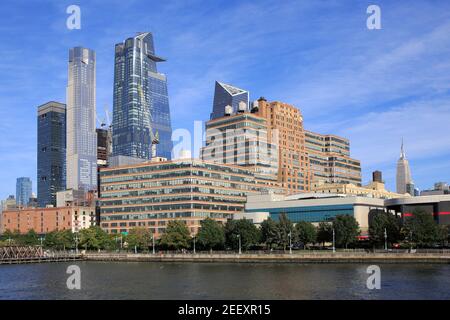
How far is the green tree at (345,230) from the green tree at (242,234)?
22.0 metres

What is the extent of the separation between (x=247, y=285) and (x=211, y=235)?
78.8 m

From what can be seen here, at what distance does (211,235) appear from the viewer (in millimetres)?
160875

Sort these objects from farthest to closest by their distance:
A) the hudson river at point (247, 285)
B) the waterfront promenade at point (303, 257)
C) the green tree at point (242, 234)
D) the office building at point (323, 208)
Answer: the office building at point (323, 208)
the green tree at point (242, 234)
the waterfront promenade at point (303, 257)
the hudson river at point (247, 285)

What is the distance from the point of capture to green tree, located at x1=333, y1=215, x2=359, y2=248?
149000 millimetres

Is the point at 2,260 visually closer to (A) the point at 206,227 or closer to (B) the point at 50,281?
(A) the point at 206,227

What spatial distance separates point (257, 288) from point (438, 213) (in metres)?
106

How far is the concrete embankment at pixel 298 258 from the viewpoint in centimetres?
12012

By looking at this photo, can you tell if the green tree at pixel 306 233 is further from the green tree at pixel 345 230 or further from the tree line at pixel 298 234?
the green tree at pixel 345 230

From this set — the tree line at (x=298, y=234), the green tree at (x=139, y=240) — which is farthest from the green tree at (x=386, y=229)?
the green tree at (x=139, y=240)

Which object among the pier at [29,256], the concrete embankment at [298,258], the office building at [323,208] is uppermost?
the office building at [323,208]

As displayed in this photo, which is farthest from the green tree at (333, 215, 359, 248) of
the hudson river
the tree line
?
the hudson river

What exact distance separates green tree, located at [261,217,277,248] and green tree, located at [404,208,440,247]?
34055 mm

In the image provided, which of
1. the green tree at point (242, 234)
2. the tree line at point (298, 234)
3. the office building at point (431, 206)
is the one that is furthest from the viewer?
the office building at point (431, 206)

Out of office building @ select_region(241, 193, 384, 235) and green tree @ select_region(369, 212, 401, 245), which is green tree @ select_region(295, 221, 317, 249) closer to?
green tree @ select_region(369, 212, 401, 245)
